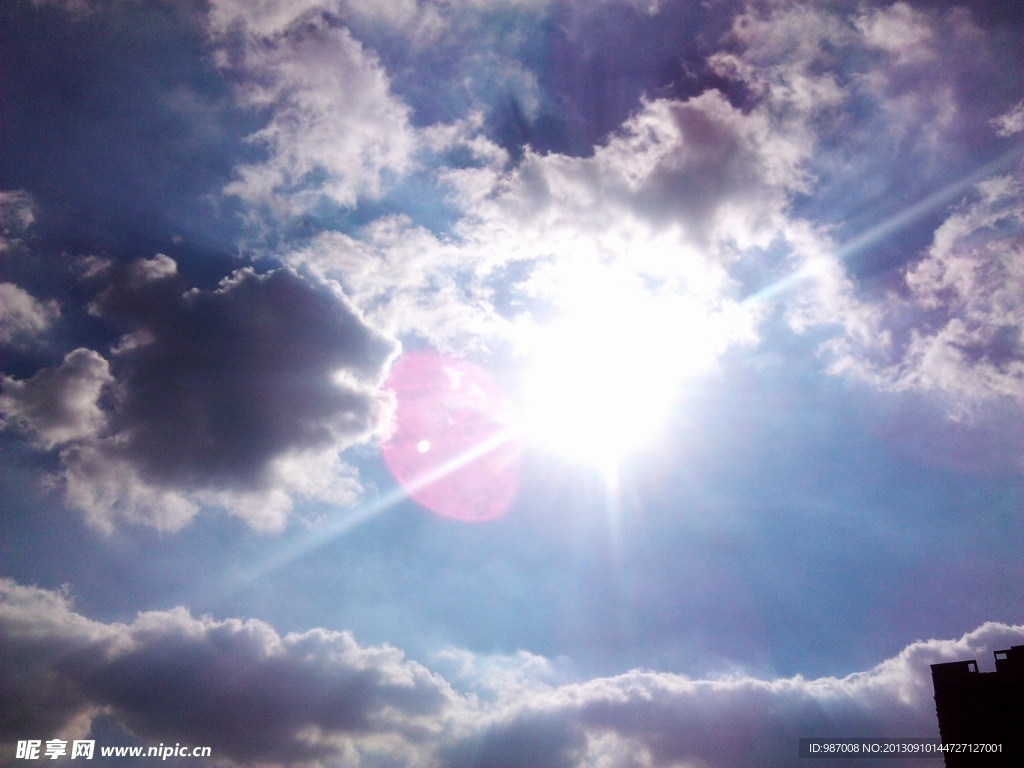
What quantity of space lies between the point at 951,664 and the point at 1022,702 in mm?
4272

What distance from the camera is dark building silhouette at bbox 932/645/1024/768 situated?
36.9 m

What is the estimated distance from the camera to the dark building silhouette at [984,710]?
36875 millimetres

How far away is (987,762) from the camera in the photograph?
37.5m

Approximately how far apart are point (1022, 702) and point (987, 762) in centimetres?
469

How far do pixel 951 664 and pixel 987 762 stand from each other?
5.88 meters

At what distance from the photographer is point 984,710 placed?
38156 millimetres

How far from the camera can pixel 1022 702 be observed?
36906 mm

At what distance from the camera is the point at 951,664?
4084 centimetres

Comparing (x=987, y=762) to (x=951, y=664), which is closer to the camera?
(x=987, y=762)

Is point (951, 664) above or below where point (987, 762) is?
above

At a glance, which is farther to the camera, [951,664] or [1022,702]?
[951,664]

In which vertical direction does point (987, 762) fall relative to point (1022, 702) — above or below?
below
